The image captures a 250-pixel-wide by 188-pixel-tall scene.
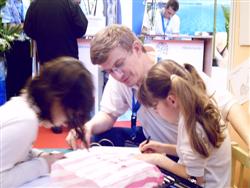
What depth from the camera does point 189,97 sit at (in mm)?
1118

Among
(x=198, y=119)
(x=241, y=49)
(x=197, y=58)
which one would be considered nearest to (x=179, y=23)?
(x=197, y=58)

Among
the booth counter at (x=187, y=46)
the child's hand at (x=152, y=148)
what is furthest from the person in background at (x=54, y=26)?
the child's hand at (x=152, y=148)

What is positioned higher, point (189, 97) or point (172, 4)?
point (172, 4)

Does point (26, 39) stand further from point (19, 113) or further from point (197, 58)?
point (19, 113)

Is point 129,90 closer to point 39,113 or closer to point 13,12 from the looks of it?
point 39,113

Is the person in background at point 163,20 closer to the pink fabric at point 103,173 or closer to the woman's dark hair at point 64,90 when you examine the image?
the woman's dark hair at point 64,90

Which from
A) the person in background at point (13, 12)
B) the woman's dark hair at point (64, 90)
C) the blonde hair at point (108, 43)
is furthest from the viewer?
the person in background at point (13, 12)

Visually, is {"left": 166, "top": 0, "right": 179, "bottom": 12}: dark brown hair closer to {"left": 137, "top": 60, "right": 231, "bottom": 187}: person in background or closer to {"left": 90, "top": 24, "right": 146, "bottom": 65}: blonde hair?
{"left": 90, "top": 24, "right": 146, "bottom": 65}: blonde hair

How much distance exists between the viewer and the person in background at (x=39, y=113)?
3.30ft

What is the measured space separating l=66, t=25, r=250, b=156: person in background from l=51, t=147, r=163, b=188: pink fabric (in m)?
0.33

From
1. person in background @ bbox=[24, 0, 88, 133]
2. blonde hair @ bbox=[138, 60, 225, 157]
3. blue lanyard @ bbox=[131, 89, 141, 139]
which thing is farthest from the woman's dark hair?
person in background @ bbox=[24, 0, 88, 133]

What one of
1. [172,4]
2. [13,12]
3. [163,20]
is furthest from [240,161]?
[172,4]

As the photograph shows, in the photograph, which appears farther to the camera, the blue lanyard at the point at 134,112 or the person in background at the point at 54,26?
the person in background at the point at 54,26

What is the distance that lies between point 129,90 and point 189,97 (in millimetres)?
540
